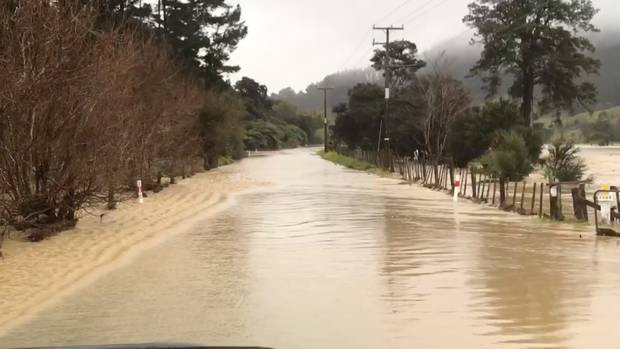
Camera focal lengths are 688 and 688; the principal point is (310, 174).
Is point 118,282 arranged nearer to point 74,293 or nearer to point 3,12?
point 74,293

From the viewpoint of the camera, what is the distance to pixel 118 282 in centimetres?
1028

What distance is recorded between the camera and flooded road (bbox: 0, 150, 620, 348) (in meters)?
7.19

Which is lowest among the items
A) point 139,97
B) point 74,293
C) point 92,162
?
point 74,293

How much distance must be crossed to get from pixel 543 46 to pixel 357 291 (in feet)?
168

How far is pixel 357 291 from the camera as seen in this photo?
30.4 ft

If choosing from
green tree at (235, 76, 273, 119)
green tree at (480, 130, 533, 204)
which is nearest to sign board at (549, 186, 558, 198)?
green tree at (480, 130, 533, 204)

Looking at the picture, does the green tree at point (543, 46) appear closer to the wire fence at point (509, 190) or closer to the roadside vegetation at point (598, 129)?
the wire fence at point (509, 190)

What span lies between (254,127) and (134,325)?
108419 millimetres

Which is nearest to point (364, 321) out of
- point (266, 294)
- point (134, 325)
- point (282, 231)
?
point (266, 294)

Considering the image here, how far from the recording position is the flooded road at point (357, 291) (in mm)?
7188

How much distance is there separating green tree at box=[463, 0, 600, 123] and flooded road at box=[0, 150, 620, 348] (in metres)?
42.5

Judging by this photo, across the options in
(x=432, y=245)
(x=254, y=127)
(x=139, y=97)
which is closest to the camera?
(x=432, y=245)

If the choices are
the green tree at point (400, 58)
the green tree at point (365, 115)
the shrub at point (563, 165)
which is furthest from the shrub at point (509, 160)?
the green tree at point (400, 58)

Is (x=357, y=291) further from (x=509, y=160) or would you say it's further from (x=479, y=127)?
(x=479, y=127)
